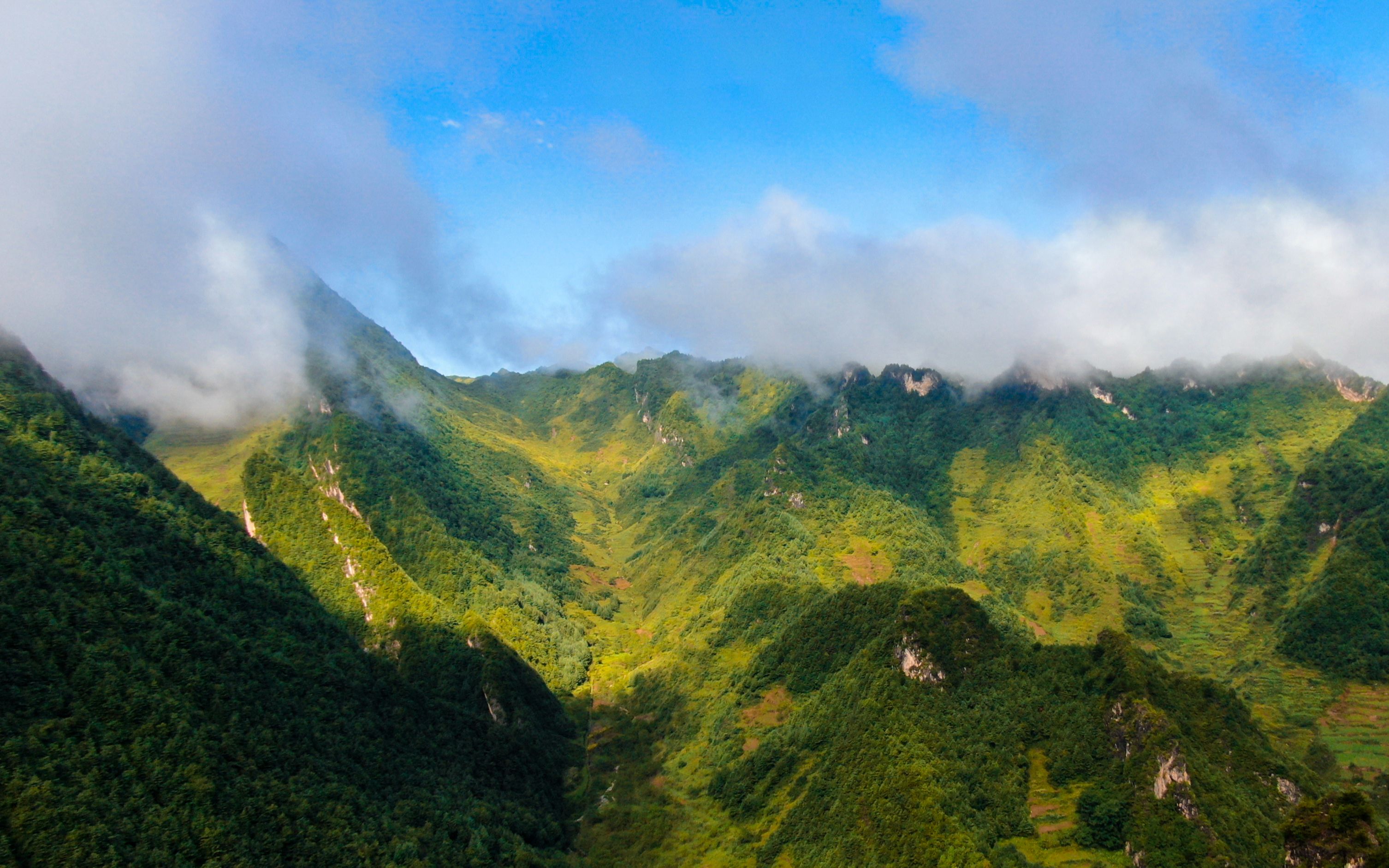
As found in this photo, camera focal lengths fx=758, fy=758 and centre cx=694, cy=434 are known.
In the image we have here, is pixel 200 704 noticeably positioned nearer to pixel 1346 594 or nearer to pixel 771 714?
pixel 771 714

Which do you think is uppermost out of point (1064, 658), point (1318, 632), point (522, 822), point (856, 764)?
point (1318, 632)

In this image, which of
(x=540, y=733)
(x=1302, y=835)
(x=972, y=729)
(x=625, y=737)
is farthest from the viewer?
(x=625, y=737)

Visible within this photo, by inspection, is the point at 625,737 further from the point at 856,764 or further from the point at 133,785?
the point at 133,785

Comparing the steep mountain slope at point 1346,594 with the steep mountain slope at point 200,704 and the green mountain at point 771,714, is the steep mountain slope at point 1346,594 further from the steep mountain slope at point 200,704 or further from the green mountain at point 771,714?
the steep mountain slope at point 200,704

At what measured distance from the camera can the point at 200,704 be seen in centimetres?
9056

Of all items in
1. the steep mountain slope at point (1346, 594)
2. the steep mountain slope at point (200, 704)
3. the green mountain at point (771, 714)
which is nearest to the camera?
the steep mountain slope at point (200, 704)

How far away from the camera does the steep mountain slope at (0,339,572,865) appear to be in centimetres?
7406

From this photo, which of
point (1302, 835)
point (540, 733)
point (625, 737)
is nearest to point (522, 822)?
point (540, 733)

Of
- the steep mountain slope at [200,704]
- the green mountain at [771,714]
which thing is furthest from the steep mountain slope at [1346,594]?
the steep mountain slope at [200,704]

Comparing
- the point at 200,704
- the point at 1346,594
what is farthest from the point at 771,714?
the point at 1346,594

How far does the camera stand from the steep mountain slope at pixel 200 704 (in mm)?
74062

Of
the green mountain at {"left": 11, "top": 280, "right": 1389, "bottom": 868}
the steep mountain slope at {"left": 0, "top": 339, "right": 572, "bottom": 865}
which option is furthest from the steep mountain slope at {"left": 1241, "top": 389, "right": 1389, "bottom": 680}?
the steep mountain slope at {"left": 0, "top": 339, "right": 572, "bottom": 865}

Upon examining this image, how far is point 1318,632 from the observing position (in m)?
170

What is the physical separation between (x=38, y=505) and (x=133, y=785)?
1621 inches
